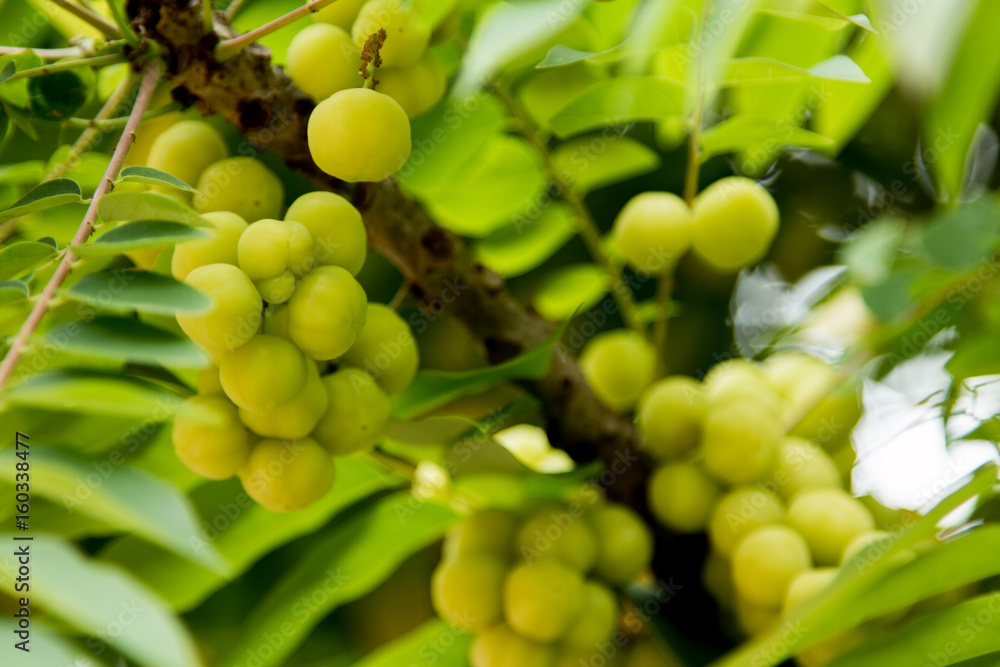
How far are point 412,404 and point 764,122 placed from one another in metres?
0.35

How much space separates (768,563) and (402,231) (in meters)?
0.36

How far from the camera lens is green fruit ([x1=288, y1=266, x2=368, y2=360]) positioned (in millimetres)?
458

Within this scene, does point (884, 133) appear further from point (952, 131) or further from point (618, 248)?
point (618, 248)

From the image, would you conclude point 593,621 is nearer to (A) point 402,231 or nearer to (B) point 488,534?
(B) point 488,534

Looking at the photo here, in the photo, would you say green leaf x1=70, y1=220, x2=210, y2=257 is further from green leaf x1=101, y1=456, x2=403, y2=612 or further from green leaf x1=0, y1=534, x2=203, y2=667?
green leaf x1=101, y1=456, x2=403, y2=612

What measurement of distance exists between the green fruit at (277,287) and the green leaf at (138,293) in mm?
59

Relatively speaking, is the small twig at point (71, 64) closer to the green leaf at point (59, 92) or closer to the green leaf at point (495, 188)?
the green leaf at point (59, 92)

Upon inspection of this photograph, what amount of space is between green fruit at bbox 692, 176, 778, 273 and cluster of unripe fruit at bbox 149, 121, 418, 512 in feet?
0.96

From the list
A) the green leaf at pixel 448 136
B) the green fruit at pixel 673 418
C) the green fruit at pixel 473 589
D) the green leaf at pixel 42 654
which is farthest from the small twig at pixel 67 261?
the green fruit at pixel 673 418

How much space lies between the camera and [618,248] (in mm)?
766

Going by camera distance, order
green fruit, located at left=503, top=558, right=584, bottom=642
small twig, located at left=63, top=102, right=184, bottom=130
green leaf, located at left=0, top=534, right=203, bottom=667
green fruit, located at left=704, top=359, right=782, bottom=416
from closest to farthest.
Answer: green leaf, located at left=0, top=534, right=203, bottom=667 < small twig, located at left=63, top=102, right=184, bottom=130 < green fruit, located at left=503, top=558, right=584, bottom=642 < green fruit, located at left=704, top=359, right=782, bottom=416

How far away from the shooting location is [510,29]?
0.46 m

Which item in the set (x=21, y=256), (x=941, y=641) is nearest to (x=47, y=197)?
(x=21, y=256)

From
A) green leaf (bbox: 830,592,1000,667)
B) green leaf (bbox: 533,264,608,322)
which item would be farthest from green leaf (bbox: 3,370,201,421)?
green leaf (bbox: 533,264,608,322)
